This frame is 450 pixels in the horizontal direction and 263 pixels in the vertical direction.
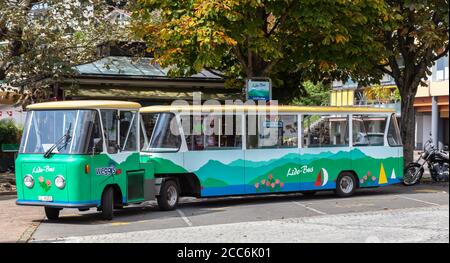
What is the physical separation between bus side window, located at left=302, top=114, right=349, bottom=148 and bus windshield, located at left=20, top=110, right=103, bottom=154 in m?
5.86

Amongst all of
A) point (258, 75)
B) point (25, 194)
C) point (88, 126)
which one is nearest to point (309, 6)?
point (258, 75)

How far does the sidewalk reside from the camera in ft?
36.6

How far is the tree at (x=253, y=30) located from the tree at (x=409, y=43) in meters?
1.42

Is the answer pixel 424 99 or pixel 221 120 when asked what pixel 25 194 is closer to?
pixel 221 120

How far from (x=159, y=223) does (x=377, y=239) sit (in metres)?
4.44

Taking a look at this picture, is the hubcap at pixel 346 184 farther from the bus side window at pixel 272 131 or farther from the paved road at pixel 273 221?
the bus side window at pixel 272 131

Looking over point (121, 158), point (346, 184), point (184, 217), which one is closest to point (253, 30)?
point (346, 184)

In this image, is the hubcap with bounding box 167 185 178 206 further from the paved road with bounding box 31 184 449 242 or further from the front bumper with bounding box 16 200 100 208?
the front bumper with bounding box 16 200 100 208

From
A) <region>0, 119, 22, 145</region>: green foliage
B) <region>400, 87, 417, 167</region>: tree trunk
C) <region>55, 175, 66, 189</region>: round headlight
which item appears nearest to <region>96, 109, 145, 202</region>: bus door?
<region>55, 175, 66, 189</region>: round headlight

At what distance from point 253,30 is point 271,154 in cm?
328

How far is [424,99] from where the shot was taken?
161 feet

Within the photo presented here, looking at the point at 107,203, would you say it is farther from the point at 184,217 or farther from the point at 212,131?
the point at 212,131

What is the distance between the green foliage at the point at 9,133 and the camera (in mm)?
24000

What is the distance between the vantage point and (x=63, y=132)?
1241 centimetres
